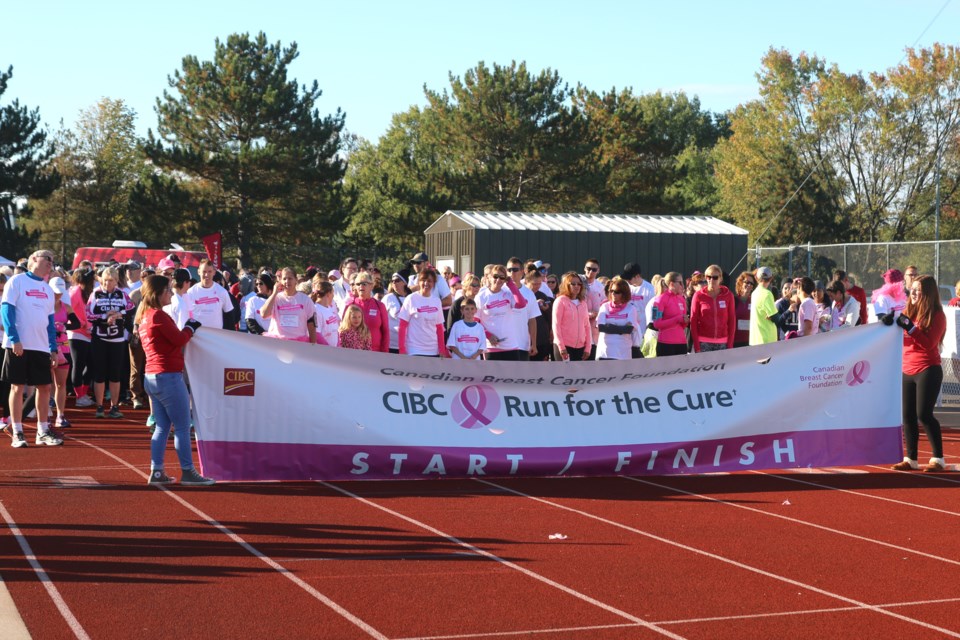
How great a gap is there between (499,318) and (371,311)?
1393 mm

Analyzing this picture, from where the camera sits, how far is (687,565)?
679 cm

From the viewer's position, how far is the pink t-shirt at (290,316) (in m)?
11.3

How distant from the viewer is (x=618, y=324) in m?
12.4

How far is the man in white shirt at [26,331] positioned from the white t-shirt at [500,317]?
4477 mm

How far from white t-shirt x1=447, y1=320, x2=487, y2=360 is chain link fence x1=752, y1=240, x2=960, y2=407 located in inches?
589

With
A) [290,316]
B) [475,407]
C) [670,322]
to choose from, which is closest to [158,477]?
[290,316]

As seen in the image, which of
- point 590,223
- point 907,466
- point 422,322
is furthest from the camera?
point 590,223

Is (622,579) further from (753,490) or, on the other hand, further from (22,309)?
(22,309)

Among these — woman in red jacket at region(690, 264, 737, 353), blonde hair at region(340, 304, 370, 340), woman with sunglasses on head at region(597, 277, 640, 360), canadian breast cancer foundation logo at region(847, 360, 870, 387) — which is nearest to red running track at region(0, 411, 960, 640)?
canadian breast cancer foundation logo at region(847, 360, 870, 387)

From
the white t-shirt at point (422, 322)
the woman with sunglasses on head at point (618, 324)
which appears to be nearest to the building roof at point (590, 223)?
the woman with sunglasses on head at point (618, 324)

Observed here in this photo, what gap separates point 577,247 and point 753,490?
77.5 feet

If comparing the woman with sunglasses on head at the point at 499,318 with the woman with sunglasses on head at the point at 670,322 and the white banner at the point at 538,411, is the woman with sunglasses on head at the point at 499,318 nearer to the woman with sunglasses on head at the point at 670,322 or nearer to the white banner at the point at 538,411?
the woman with sunglasses on head at the point at 670,322

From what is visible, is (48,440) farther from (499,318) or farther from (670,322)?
(670,322)

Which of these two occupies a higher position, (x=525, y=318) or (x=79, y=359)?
(x=525, y=318)
